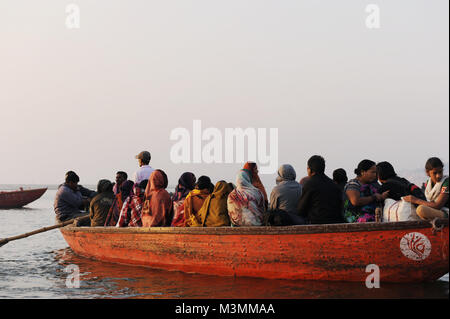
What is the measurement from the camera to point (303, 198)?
830 cm

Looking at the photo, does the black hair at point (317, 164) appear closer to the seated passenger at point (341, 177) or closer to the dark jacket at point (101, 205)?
the seated passenger at point (341, 177)

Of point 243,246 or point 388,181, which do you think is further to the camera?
point 243,246

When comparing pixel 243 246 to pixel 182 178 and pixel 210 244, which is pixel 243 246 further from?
pixel 182 178

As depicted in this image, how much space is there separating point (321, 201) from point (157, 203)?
3237 millimetres

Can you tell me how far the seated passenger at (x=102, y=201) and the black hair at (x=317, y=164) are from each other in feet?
16.3

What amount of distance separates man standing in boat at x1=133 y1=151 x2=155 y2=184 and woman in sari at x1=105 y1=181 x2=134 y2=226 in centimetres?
19

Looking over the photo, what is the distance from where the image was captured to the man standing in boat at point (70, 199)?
12398 millimetres

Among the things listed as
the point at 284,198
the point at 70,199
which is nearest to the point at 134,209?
A: the point at 70,199

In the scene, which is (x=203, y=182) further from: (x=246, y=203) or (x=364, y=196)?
(x=364, y=196)

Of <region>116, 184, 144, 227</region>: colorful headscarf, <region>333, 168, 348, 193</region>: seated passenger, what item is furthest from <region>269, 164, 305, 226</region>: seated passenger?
<region>116, 184, 144, 227</region>: colorful headscarf

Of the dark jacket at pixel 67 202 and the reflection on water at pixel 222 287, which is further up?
the dark jacket at pixel 67 202

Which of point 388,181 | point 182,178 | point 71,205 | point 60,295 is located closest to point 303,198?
point 388,181

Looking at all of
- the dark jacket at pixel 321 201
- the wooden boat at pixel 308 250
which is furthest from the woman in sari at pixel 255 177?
the dark jacket at pixel 321 201
